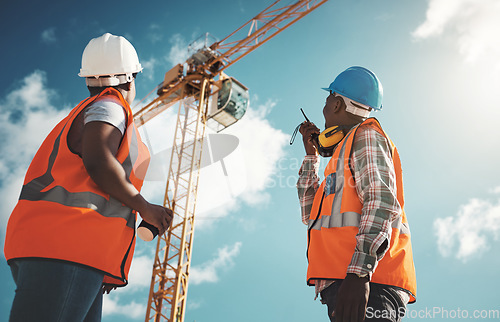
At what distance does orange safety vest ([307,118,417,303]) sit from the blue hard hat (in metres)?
0.38

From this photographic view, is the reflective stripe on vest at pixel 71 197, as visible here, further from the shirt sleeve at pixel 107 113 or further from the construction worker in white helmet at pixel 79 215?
the shirt sleeve at pixel 107 113

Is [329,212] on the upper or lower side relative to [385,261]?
upper

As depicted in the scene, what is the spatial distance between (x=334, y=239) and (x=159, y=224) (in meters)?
0.88

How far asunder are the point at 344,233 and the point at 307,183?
29.9 inches

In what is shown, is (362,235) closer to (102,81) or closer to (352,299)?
(352,299)

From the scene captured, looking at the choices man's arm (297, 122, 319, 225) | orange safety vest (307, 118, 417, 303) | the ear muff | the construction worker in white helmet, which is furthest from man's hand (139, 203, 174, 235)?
the ear muff

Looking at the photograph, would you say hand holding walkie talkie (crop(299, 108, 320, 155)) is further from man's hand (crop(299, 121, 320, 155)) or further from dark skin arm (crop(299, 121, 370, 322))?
dark skin arm (crop(299, 121, 370, 322))

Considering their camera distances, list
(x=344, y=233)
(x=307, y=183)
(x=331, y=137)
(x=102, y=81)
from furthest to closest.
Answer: (x=307, y=183), (x=331, y=137), (x=102, y=81), (x=344, y=233)

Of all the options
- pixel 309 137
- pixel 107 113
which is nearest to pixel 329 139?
pixel 309 137

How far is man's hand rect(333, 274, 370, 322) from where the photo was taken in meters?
1.76

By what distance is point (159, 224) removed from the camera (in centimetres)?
200

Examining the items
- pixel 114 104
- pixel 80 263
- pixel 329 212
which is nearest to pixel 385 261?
pixel 329 212

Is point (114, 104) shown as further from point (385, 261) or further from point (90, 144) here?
point (385, 261)

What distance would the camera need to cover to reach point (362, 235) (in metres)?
1.89
